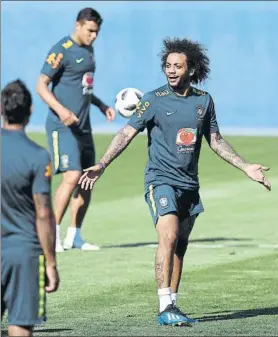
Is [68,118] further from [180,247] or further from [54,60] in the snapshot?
[180,247]

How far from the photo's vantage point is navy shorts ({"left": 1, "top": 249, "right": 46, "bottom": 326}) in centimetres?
657

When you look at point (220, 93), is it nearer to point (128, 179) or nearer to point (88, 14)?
point (128, 179)

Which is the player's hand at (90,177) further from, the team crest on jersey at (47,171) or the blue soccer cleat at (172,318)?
the team crest on jersey at (47,171)

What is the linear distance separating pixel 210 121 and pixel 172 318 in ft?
4.66

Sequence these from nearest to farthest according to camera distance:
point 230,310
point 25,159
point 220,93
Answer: point 25,159 → point 230,310 → point 220,93

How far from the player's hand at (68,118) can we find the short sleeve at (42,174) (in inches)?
241

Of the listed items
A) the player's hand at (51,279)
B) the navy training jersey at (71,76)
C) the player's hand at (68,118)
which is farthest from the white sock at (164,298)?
the navy training jersey at (71,76)

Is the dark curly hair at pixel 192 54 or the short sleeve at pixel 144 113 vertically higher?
the dark curly hair at pixel 192 54

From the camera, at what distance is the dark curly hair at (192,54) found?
29.9 feet

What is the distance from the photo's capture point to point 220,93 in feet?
72.3

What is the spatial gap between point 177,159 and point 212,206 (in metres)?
7.31

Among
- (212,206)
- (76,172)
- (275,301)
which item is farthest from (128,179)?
(275,301)

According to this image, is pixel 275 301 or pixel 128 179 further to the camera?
pixel 128 179

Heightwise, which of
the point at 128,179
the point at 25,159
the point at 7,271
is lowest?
the point at 128,179
